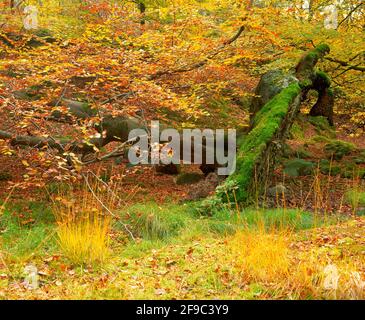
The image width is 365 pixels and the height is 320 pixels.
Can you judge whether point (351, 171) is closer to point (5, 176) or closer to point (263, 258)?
point (263, 258)

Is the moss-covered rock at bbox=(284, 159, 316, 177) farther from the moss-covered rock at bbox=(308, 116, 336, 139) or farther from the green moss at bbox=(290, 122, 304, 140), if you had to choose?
the moss-covered rock at bbox=(308, 116, 336, 139)

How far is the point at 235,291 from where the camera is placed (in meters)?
3.56

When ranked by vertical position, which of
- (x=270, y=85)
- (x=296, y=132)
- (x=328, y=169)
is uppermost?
(x=270, y=85)

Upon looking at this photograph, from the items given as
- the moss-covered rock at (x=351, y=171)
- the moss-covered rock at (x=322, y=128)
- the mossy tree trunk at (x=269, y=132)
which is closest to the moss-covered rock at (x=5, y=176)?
the mossy tree trunk at (x=269, y=132)

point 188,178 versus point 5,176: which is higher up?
point 5,176

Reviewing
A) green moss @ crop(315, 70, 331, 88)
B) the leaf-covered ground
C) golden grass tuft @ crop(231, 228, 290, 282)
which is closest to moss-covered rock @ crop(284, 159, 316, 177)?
green moss @ crop(315, 70, 331, 88)

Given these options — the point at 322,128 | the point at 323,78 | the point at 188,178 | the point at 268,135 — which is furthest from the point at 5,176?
the point at 322,128

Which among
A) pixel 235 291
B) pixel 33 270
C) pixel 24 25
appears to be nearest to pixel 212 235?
pixel 235 291

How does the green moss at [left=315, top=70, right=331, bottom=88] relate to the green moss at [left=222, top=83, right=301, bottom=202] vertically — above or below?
above

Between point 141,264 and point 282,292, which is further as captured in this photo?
point 141,264

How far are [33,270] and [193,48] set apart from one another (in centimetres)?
542

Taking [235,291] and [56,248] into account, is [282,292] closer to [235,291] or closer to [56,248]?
[235,291]

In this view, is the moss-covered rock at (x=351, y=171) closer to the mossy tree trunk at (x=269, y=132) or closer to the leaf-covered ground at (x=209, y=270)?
the mossy tree trunk at (x=269, y=132)

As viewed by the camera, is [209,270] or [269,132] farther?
[269,132]
